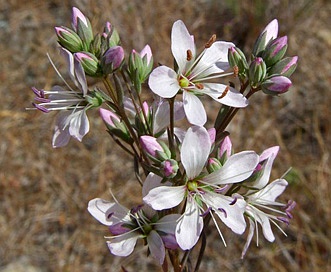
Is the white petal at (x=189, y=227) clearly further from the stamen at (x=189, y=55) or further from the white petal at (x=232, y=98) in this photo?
the stamen at (x=189, y=55)

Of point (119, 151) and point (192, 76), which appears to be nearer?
point (192, 76)

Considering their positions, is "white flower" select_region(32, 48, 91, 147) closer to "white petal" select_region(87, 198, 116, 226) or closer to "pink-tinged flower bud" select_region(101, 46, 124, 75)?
"pink-tinged flower bud" select_region(101, 46, 124, 75)

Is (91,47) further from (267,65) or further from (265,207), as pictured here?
(265,207)

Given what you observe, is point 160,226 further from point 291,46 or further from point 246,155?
point 291,46

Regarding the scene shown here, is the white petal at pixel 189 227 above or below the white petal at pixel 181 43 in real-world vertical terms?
below

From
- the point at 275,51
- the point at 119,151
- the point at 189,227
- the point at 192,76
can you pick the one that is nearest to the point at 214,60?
the point at 192,76

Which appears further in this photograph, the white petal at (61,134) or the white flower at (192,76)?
the white petal at (61,134)

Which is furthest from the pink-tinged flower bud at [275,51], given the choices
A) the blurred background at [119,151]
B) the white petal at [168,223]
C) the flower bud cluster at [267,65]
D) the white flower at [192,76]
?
the blurred background at [119,151]
